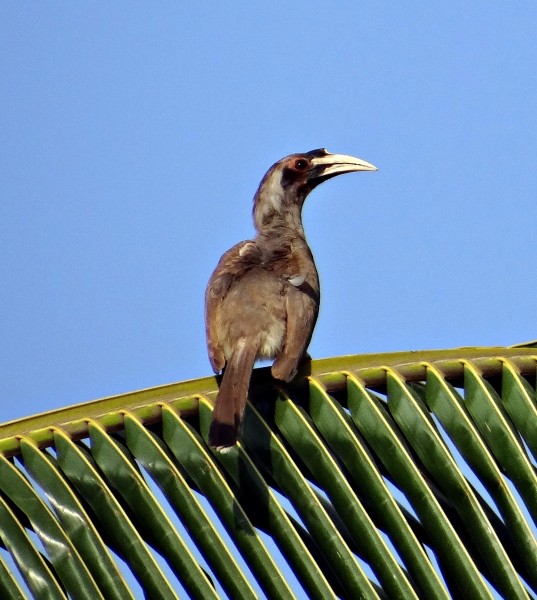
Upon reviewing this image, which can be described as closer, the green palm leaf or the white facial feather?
the green palm leaf

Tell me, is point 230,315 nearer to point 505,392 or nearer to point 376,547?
point 505,392

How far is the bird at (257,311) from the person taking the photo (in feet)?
15.6

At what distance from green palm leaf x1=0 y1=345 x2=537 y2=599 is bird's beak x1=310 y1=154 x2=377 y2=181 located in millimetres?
3557

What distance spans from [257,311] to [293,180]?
228cm

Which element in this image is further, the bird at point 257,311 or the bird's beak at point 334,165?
the bird's beak at point 334,165

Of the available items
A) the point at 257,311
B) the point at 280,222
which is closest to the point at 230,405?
the point at 257,311

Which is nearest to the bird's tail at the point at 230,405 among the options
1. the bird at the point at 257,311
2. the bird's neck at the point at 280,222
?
the bird at the point at 257,311

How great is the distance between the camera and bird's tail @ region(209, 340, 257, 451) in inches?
158

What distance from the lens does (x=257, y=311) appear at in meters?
5.70

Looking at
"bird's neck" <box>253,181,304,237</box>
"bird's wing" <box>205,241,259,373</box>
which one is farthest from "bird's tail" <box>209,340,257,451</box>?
"bird's neck" <box>253,181,304,237</box>

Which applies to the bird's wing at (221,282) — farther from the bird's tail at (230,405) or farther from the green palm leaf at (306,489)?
the green palm leaf at (306,489)

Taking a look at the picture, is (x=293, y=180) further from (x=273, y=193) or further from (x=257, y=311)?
(x=257, y=311)

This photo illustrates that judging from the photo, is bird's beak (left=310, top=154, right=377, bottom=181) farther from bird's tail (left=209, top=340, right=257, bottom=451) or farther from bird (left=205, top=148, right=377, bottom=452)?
bird's tail (left=209, top=340, right=257, bottom=451)

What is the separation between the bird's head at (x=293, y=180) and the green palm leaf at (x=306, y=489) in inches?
134
